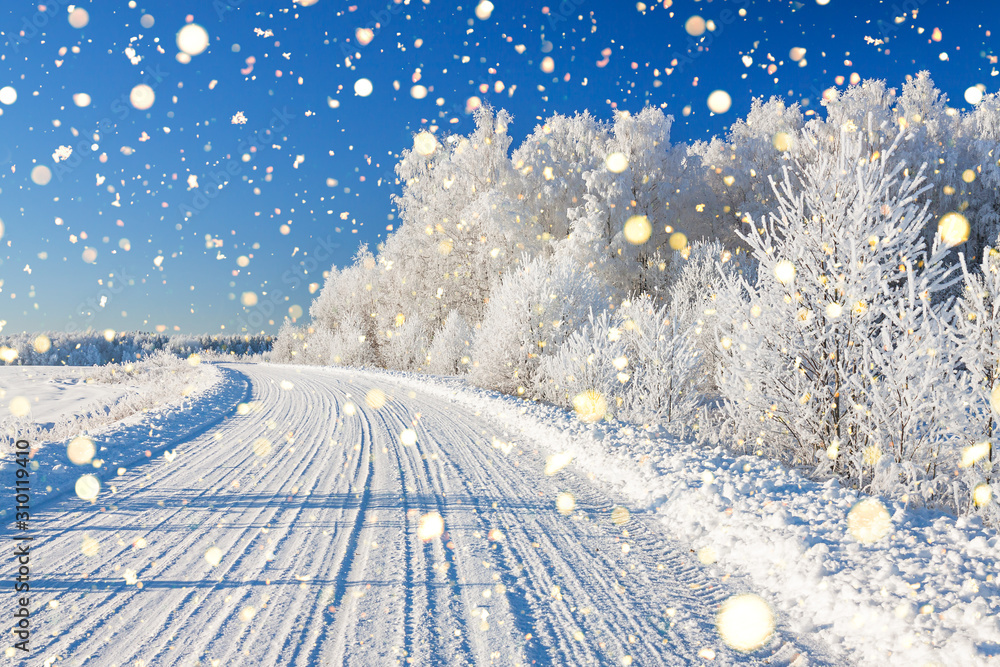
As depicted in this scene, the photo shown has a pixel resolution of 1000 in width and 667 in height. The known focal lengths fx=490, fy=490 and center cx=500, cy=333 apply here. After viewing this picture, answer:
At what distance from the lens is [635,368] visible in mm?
11555

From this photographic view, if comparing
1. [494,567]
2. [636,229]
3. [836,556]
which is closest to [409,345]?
[636,229]

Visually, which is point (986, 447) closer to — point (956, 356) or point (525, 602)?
point (956, 356)

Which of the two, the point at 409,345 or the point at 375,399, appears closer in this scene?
the point at 375,399

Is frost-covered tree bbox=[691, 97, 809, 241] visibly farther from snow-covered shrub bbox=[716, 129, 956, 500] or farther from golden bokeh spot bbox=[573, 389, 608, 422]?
snow-covered shrub bbox=[716, 129, 956, 500]

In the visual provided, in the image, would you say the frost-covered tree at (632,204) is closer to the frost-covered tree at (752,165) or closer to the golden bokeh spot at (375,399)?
the frost-covered tree at (752,165)

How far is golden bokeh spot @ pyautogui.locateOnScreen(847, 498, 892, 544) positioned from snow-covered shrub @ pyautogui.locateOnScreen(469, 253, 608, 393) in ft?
35.8

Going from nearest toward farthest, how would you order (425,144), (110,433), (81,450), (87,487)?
(87,487) → (81,450) → (110,433) → (425,144)

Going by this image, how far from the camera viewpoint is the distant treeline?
6680cm

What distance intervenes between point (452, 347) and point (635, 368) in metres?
15.4

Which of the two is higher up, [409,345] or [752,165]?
[752,165]

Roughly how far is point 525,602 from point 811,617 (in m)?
1.78

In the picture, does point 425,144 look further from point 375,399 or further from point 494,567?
point 494,567

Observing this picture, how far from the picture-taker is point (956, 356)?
15.2ft

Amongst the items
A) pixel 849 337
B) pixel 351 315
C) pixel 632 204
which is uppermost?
pixel 632 204
